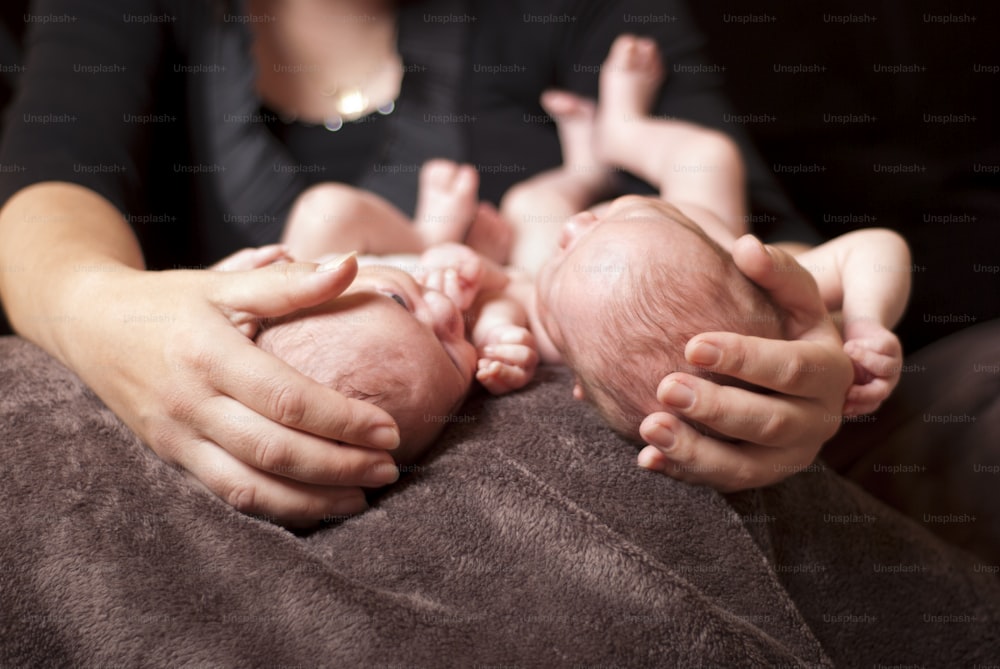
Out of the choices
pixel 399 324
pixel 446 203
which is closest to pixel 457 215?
pixel 446 203

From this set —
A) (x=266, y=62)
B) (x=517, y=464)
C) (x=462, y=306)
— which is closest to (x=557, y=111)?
(x=266, y=62)

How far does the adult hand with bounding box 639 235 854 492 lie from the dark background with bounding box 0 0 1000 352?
29.0 inches

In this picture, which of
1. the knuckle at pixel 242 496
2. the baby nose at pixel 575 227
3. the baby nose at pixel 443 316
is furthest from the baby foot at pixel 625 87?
the knuckle at pixel 242 496

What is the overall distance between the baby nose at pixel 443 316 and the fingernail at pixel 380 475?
207mm

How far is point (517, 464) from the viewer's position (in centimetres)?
77

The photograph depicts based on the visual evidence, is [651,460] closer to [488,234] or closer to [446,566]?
[446,566]

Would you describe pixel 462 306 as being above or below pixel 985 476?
above

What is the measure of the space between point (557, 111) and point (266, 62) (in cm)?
63

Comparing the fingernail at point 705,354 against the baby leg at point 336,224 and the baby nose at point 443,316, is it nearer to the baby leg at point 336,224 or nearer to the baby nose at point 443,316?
the baby nose at point 443,316

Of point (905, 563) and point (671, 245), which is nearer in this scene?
point (671, 245)

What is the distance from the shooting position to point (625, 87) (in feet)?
4.78

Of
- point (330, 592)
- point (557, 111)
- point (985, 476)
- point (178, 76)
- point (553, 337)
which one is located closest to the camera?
point (330, 592)

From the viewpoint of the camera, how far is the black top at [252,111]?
1233 mm

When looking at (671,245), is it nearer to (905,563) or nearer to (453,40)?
(905,563)
